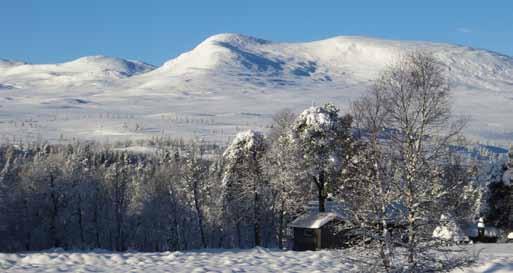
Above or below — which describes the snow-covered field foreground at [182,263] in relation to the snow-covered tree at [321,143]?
below

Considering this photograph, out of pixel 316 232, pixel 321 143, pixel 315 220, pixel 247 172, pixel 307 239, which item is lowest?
pixel 307 239

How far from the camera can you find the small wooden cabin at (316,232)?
3675cm

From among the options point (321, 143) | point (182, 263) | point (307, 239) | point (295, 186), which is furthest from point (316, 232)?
point (182, 263)

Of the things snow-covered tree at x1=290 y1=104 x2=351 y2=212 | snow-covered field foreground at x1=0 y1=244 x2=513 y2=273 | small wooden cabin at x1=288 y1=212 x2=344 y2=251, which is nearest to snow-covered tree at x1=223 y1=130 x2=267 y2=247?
snow-covered tree at x1=290 y1=104 x2=351 y2=212

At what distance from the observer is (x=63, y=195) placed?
55.8m

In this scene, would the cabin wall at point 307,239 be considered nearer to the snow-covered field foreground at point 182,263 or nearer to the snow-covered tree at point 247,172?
the snow-covered tree at point 247,172

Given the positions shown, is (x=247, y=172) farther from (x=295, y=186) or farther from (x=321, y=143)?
(x=321, y=143)

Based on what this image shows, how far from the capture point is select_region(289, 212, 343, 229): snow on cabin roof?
36.7 m

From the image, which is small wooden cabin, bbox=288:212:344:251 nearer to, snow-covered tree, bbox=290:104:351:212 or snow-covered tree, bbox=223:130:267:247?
snow-covered tree, bbox=290:104:351:212

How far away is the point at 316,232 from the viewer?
37.3m

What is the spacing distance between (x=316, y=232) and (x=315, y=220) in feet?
2.25

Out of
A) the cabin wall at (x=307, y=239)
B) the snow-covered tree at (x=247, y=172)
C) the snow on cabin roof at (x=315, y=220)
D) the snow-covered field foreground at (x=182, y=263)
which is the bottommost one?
the cabin wall at (x=307, y=239)

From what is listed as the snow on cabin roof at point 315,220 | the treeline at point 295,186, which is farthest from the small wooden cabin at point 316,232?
the treeline at point 295,186

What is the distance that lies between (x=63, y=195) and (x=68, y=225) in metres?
7.82
